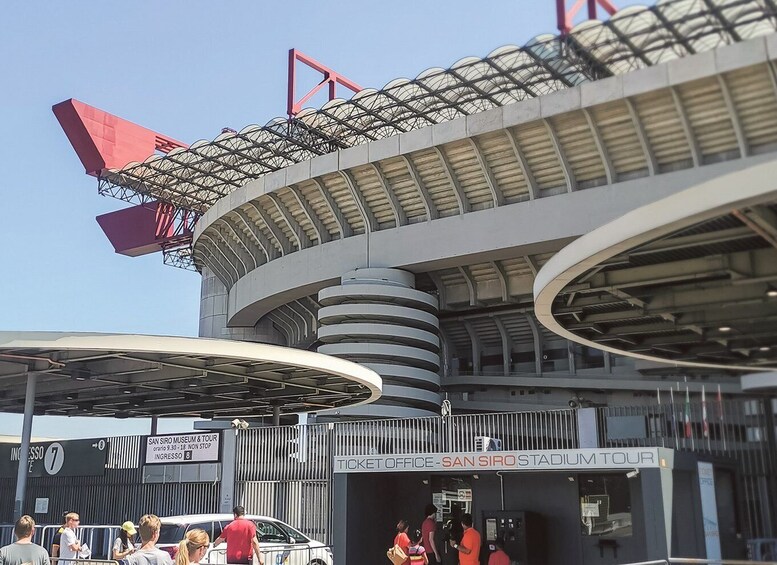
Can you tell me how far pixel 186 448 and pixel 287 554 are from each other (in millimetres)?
8755

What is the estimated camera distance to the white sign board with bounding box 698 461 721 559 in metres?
13.4

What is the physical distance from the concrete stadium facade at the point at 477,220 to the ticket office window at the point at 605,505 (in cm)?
1444

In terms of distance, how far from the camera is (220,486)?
2548cm

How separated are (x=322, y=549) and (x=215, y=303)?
148 feet

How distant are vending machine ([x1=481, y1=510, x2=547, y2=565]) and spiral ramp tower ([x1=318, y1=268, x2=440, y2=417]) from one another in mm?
23593

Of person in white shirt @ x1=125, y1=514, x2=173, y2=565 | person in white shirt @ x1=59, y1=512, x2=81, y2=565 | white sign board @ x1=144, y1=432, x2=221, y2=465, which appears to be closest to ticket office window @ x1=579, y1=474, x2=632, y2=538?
person in white shirt @ x1=59, y1=512, x2=81, y2=565

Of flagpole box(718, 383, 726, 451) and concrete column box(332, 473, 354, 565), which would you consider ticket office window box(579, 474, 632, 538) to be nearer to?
flagpole box(718, 383, 726, 451)

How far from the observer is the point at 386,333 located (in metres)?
42.8

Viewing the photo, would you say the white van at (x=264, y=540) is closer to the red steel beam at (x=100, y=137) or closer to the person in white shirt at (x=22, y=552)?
the person in white shirt at (x=22, y=552)

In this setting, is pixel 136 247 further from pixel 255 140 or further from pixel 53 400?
pixel 53 400

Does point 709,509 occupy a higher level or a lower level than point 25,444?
lower

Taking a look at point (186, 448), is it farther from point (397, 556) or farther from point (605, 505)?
point (605, 505)

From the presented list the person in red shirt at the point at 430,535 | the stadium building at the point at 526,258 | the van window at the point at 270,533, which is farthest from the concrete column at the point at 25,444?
the person in red shirt at the point at 430,535

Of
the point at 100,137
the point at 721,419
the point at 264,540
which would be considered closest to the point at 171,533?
the point at 264,540
